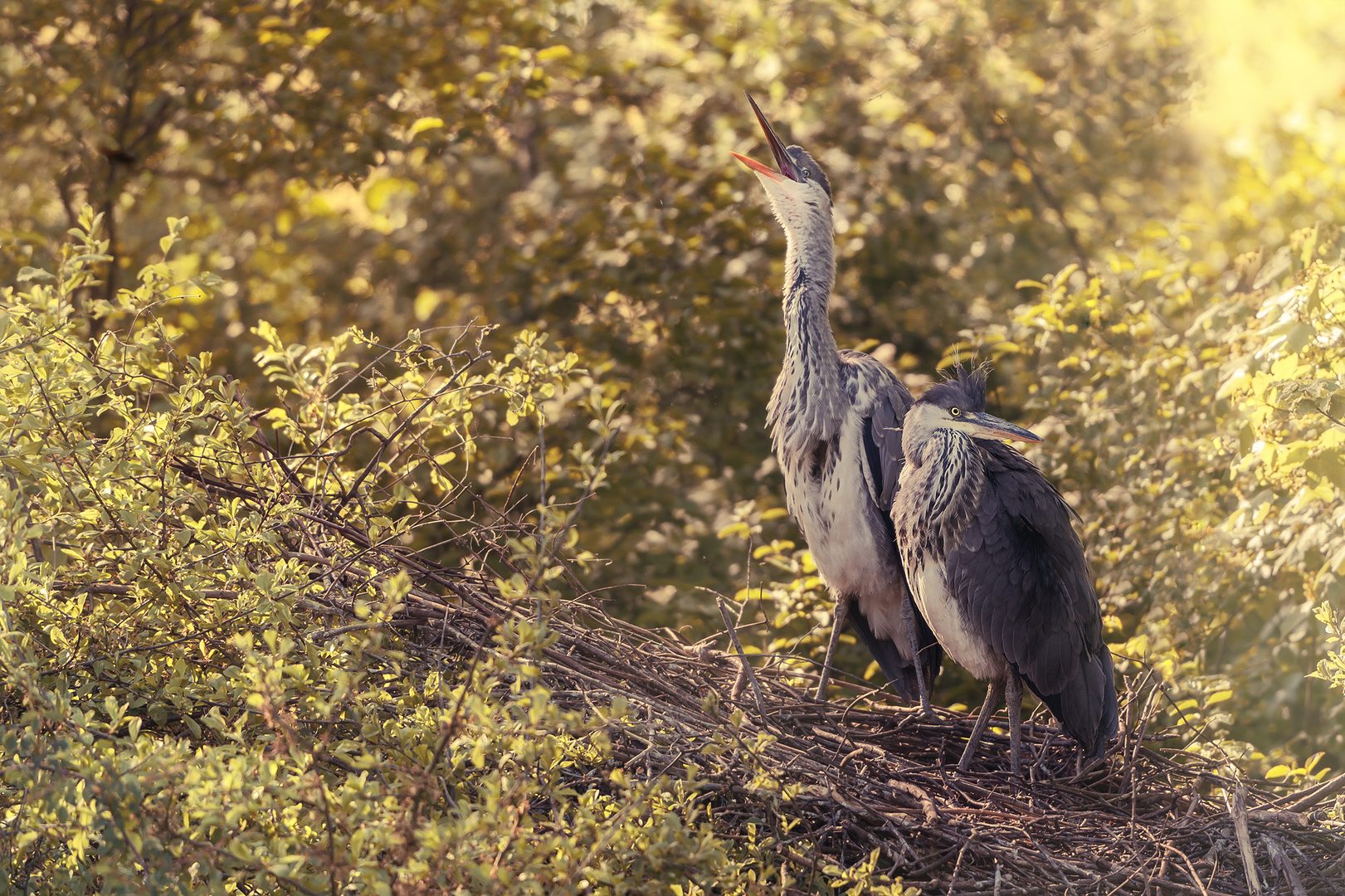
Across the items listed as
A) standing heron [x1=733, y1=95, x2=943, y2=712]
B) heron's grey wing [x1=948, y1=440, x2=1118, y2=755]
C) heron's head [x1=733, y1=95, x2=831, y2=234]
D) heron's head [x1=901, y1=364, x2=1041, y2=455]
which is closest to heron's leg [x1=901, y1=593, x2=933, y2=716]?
standing heron [x1=733, y1=95, x2=943, y2=712]

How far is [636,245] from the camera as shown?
22.0 feet

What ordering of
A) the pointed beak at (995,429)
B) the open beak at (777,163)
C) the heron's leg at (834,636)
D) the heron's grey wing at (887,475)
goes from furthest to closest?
1. the open beak at (777,163)
2. the heron's grey wing at (887,475)
3. the heron's leg at (834,636)
4. the pointed beak at (995,429)

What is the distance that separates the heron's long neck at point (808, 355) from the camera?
443cm

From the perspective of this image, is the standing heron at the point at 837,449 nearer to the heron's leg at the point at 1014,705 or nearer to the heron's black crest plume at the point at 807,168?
the heron's black crest plume at the point at 807,168

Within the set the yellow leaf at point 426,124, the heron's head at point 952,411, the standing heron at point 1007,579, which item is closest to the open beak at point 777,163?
the heron's head at point 952,411

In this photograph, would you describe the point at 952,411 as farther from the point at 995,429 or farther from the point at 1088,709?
the point at 1088,709

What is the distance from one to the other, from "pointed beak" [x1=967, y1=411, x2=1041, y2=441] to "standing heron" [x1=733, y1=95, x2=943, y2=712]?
43cm

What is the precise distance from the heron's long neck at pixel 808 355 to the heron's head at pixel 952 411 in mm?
429

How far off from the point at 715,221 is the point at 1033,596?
3794mm

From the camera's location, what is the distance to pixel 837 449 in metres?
4.41

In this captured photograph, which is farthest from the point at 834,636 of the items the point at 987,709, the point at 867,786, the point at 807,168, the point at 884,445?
the point at 807,168

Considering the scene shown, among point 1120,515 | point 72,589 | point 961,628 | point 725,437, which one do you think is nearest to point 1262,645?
point 1120,515

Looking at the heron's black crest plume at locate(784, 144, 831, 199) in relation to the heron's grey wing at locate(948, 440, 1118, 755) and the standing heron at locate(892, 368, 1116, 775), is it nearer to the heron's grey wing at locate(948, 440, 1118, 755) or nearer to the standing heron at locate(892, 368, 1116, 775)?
the standing heron at locate(892, 368, 1116, 775)

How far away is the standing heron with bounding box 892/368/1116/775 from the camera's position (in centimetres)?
381
